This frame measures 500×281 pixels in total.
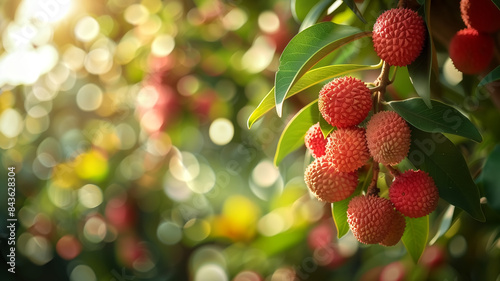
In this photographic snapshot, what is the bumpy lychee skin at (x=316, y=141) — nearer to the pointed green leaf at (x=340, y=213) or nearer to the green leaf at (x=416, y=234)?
the pointed green leaf at (x=340, y=213)

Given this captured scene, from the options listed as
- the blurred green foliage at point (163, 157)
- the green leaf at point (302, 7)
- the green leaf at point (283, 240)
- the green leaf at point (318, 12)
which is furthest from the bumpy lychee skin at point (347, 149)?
the green leaf at point (283, 240)

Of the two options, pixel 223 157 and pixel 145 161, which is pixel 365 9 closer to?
pixel 223 157

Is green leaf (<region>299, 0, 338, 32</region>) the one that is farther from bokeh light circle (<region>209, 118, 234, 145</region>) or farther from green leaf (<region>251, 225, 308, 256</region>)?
bokeh light circle (<region>209, 118, 234, 145</region>)

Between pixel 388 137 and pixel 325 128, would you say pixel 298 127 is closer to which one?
pixel 325 128

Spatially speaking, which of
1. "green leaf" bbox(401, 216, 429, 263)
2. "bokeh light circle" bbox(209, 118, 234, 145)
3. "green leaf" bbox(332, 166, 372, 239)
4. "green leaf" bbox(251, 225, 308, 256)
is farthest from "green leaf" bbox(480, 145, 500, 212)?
"bokeh light circle" bbox(209, 118, 234, 145)

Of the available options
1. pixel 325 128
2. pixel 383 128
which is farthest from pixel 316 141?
pixel 383 128

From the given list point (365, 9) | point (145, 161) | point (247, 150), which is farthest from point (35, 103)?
point (365, 9)
